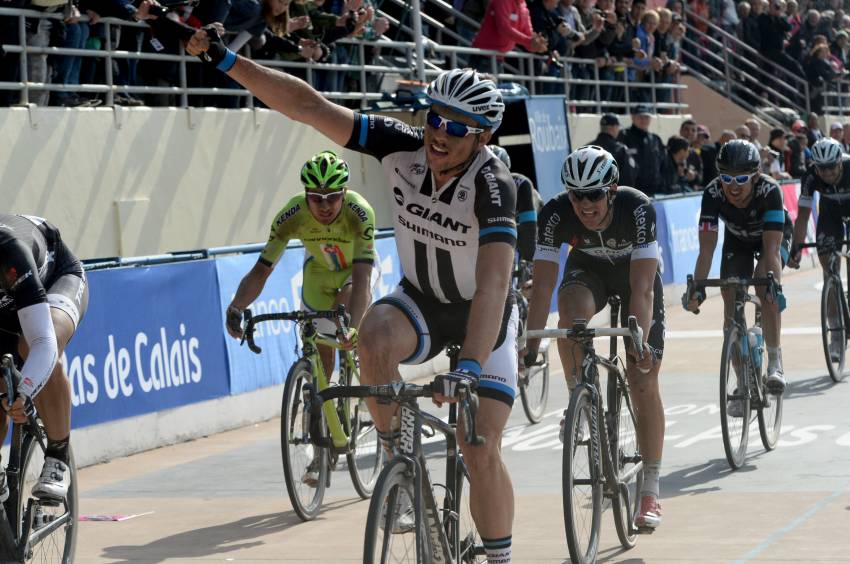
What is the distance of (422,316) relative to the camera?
5.66 meters

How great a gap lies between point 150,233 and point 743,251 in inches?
239

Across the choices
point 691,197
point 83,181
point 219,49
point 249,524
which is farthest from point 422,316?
point 691,197

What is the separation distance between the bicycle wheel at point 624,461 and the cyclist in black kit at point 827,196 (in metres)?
6.08

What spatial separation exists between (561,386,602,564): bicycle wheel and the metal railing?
79.4 ft

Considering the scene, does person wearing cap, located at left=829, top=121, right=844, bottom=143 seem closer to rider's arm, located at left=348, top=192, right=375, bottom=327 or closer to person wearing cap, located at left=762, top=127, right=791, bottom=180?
person wearing cap, located at left=762, top=127, right=791, bottom=180

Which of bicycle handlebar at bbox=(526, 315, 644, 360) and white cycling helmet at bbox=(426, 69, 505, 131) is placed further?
bicycle handlebar at bbox=(526, 315, 644, 360)

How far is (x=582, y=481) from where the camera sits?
6797 millimetres

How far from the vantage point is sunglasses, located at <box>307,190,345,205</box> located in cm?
889

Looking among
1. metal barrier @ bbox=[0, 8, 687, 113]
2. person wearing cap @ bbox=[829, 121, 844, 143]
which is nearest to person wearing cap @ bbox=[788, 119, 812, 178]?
person wearing cap @ bbox=[829, 121, 844, 143]

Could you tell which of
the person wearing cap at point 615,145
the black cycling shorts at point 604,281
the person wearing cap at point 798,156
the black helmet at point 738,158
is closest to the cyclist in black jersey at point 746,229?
the black helmet at point 738,158

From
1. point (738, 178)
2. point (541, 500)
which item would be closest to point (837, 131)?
point (738, 178)

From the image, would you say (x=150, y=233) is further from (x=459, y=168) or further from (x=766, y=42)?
(x=766, y=42)

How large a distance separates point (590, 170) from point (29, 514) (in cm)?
317

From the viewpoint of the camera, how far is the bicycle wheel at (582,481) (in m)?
6.64
